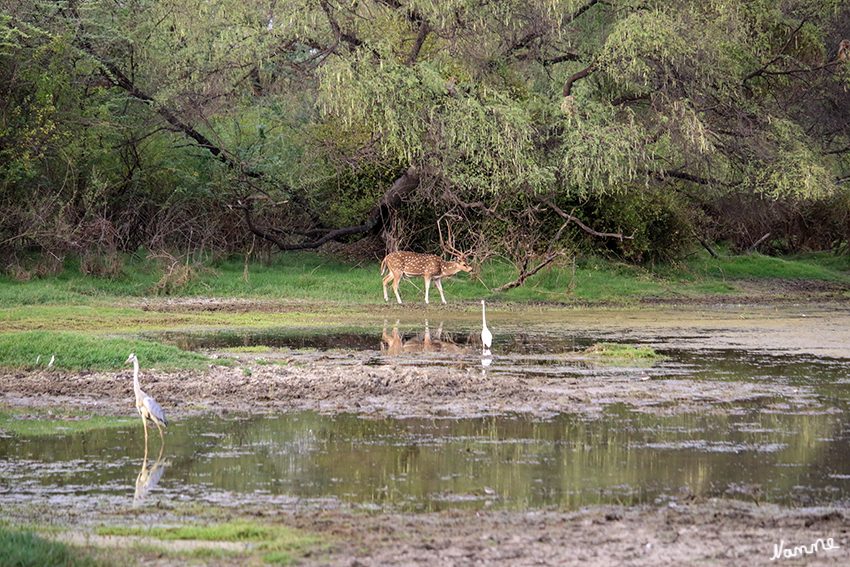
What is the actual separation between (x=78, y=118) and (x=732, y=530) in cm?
2305

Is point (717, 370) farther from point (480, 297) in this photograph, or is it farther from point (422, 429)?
point (480, 297)

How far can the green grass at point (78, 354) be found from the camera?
12.5 metres

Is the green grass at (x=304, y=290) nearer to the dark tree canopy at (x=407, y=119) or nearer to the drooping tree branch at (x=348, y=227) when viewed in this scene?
the drooping tree branch at (x=348, y=227)

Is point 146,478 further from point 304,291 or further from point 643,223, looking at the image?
point 643,223

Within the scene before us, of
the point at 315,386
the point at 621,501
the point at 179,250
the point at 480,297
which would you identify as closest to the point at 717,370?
the point at 315,386

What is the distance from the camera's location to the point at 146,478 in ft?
24.6

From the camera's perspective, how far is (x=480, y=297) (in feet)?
85.0

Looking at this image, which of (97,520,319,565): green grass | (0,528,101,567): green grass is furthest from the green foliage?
(0,528,101,567): green grass

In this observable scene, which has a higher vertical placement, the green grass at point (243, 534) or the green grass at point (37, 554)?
the green grass at point (37, 554)

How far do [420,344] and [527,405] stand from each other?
6316 millimetres

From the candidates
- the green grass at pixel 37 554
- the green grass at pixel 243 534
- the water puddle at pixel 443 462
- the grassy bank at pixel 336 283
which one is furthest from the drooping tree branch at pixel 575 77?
the green grass at pixel 37 554

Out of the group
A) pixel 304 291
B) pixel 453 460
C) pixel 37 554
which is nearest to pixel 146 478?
Answer: pixel 37 554

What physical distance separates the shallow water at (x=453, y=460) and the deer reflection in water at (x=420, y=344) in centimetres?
577

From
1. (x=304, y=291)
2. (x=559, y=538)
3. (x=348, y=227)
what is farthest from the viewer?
(x=348, y=227)
